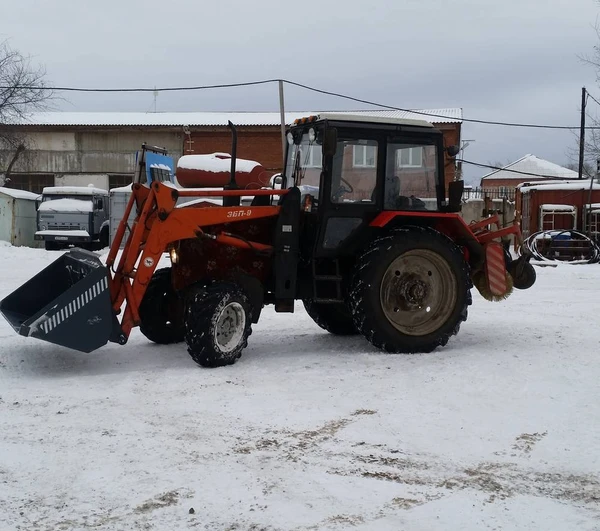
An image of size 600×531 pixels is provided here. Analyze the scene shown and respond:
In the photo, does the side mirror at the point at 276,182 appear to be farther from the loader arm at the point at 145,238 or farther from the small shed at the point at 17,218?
the small shed at the point at 17,218

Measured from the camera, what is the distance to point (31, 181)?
37375 mm

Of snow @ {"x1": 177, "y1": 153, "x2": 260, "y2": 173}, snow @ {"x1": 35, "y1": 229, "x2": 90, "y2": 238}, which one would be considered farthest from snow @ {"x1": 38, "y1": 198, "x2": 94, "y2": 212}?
snow @ {"x1": 177, "y1": 153, "x2": 260, "y2": 173}

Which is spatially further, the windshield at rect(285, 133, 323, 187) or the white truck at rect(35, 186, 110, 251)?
the white truck at rect(35, 186, 110, 251)

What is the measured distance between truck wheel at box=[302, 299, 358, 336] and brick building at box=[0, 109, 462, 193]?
84.9 feet

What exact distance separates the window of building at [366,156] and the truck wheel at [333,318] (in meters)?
1.64

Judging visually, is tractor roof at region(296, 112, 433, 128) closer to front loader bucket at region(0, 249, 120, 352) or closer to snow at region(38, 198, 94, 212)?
front loader bucket at region(0, 249, 120, 352)

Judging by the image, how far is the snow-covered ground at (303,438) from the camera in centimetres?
371

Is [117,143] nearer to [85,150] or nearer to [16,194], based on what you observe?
[85,150]

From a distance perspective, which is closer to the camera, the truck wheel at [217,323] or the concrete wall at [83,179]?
the truck wheel at [217,323]

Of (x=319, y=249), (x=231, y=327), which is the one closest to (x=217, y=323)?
(x=231, y=327)

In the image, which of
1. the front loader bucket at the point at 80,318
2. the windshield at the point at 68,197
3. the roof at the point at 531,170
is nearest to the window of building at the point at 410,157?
the front loader bucket at the point at 80,318

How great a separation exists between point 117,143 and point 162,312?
2985 centimetres

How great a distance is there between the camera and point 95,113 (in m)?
40.1

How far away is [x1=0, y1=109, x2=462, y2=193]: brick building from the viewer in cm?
3466
